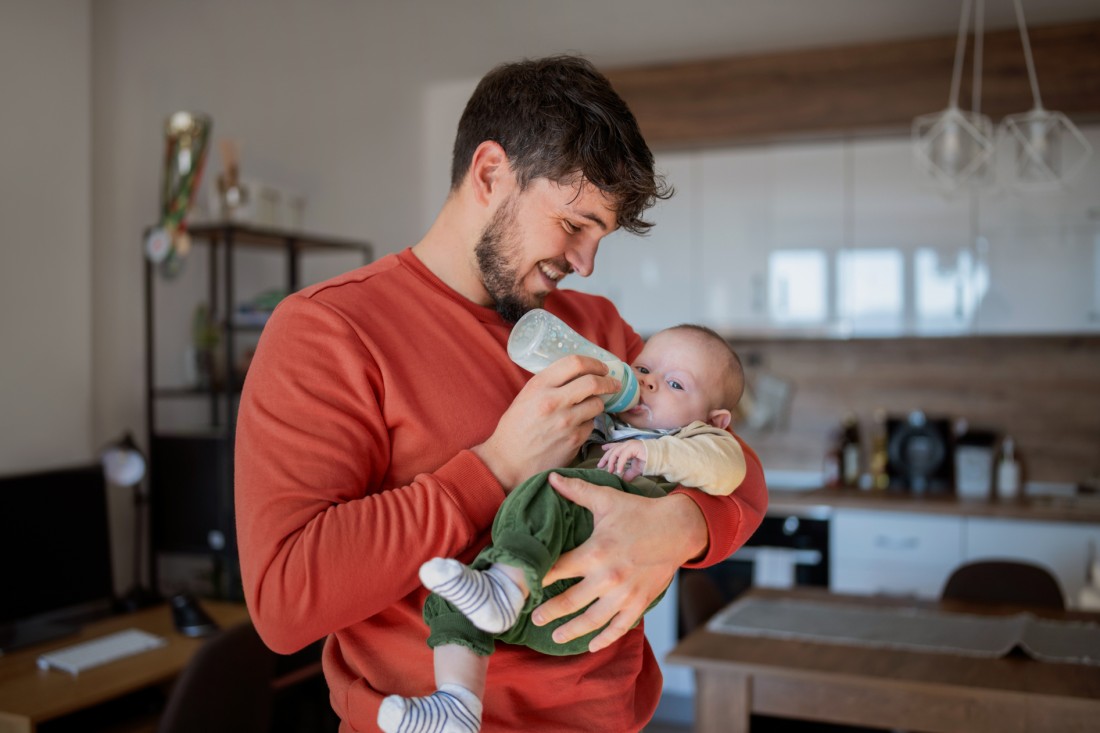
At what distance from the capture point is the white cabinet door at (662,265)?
4289 millimetres

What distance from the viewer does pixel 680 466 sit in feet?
3.86

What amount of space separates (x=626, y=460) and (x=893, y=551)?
119 inches

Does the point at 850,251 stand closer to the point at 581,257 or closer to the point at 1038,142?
the point at 1038,142

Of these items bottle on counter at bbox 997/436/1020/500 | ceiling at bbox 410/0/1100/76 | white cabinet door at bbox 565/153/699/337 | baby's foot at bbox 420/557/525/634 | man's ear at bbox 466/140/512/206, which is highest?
ceiling at bbox 410/0/1100/76

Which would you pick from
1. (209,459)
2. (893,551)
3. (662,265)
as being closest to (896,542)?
(893,551)

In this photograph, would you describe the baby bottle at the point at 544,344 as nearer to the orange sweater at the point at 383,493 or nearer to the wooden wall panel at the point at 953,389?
the orange sweater at the point at 383,493

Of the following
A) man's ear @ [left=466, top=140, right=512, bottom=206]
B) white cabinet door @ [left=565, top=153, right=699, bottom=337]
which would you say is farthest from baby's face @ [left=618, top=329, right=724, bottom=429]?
white cabinet door @ [left=565, top=153, right=699, bottom=337]

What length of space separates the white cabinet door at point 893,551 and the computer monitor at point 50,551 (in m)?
2.60

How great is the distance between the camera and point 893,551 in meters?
3.88

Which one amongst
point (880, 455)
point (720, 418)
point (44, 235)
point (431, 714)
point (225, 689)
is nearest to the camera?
point (431, 714)

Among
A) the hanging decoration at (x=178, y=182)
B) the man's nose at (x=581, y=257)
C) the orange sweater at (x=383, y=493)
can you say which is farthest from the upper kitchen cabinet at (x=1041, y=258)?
the man's nose at (x=581, y=257)

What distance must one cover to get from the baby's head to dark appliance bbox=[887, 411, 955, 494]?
303 cm

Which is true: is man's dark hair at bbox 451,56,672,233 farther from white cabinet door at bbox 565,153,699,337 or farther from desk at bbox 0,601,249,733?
white cabinet door at bbox 565,153,699,337

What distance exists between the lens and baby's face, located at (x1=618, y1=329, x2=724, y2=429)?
1.40 metres
